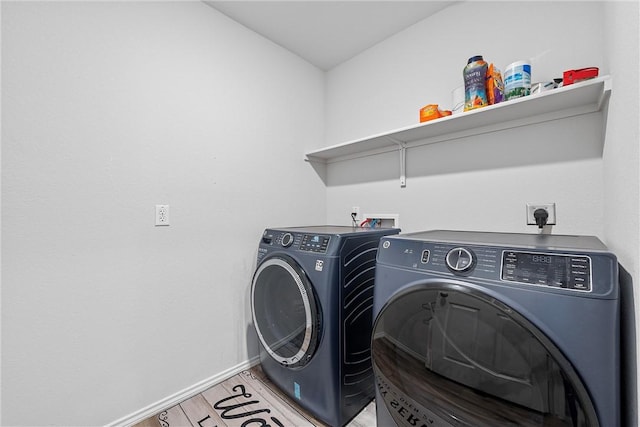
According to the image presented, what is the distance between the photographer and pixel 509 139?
1.45 m

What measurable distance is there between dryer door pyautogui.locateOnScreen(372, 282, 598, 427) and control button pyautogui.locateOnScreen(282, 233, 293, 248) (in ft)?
2.21

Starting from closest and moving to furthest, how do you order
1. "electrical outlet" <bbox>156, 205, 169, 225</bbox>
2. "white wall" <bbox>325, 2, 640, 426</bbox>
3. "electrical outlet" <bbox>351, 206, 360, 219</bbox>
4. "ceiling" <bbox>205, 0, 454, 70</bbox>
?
"white wall" <bbox>325, 2, 640, 426</bbox>
"electrical outlet" <bbox>156, 205, 169, 225</bbox>
"ceiling" <bbox>205, 0, 454, 70</bbox>
"electrical outlet" <bbox>351, 206, 360, 219</bbox>

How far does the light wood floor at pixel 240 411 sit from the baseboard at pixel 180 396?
0.9 inches

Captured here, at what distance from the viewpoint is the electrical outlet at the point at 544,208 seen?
4.26ft

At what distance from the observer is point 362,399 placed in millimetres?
1431

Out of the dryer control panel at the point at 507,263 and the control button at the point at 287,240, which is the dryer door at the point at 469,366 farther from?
the control button at the point at 287,240

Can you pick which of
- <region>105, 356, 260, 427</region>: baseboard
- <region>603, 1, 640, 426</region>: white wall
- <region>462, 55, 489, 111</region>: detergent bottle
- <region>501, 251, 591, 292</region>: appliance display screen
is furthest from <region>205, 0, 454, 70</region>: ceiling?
<region>105, 356, 260, 427</region>: baseboard

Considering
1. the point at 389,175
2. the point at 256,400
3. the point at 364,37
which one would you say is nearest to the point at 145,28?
the point at 364,37

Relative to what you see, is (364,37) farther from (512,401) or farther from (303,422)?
(303,422)

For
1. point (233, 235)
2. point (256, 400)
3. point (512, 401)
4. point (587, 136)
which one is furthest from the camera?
point (233, 235)

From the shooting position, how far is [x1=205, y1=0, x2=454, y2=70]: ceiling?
5.49ft

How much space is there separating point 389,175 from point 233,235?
47.5 inches

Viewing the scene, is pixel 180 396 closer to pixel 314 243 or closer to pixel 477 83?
pixel 314 243

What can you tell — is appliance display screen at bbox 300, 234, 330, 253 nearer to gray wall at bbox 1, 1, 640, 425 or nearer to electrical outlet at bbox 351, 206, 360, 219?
gray wall at bbox 1, 1, 640, 425
